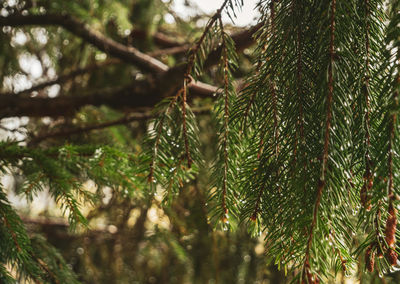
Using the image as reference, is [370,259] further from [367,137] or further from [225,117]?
[225,117]

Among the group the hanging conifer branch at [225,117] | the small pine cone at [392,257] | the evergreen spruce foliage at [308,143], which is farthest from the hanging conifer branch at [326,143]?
the hanging conifer branch at [225,117]

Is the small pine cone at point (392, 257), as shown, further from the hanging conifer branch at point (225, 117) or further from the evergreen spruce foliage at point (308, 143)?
the hanging conifer branch at point (225, 117)

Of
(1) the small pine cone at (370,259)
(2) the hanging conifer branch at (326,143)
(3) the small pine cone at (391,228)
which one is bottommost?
(1) the small pine cone at (370,259)

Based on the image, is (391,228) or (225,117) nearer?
(391,228)

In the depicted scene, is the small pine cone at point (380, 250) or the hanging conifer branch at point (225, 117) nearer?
the small pine cone at point (380, 250)

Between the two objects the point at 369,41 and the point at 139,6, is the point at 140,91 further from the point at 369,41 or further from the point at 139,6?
the point at 369,41

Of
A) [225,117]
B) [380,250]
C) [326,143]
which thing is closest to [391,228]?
[380,250]

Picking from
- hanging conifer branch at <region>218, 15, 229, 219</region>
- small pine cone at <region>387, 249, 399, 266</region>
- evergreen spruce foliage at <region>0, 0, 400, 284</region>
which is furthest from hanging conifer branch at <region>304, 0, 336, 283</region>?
hanging conifer branch at <region>218, 15, 229, 219</region>

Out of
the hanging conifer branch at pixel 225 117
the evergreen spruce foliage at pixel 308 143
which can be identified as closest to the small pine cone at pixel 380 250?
the evergreen spruce foliage at pixel 308 143

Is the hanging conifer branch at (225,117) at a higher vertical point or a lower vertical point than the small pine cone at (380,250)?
higher

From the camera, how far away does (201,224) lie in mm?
1613

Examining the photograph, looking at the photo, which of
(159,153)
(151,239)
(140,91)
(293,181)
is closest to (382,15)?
(293,181)

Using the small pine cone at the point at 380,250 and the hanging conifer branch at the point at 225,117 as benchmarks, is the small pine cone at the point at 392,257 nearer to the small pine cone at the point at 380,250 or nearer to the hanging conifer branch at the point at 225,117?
the small pine cone at the point at 380,250

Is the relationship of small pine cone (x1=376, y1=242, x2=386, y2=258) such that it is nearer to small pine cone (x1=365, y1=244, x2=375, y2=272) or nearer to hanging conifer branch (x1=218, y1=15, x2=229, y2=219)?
small pine cone (x1=365, y1=244, x2=375, y2=272)
